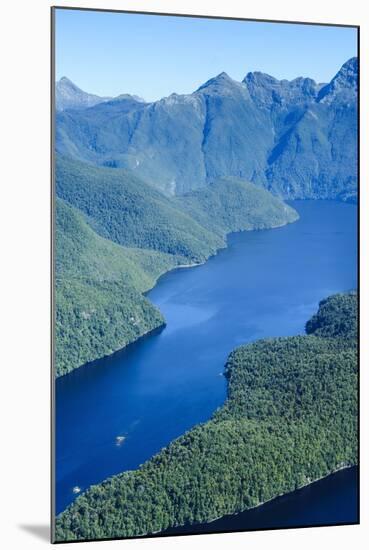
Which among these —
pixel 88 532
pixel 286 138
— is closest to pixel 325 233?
pixel 286 138

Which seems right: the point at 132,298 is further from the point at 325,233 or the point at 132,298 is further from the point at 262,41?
the point at 262,41

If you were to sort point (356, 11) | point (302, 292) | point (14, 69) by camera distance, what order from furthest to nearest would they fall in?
point (302, 292)
point (356, 11)
point (14, 69)

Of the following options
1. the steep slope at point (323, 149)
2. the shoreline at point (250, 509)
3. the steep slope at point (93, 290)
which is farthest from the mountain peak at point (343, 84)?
the shoreline at point (250, 509)

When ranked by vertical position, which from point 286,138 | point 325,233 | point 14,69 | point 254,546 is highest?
point 286,138

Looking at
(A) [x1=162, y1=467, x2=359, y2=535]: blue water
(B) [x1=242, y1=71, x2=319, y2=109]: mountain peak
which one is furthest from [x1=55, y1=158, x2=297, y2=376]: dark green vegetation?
(A) [x1=162, y1=467, x2=359, y2=535]: blue water

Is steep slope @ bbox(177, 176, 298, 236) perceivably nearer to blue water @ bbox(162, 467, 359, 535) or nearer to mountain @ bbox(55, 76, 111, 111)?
mountain @ bbox(55, 76, 111, 111)

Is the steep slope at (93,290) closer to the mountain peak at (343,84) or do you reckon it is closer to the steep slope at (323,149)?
the steep slope at (323,149)

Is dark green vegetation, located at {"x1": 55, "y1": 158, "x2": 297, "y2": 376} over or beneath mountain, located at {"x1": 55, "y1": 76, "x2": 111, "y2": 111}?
beneath

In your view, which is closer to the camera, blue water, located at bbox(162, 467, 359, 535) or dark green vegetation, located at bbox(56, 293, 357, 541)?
dark green vegetation, located at bbox(56, 293, 357, 541)
